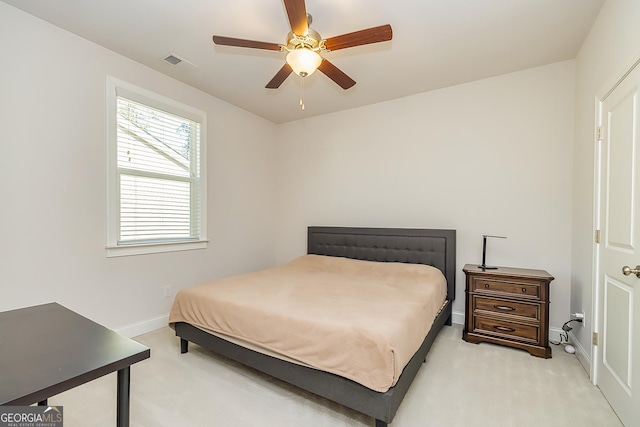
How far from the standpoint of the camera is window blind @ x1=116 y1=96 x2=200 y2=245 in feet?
9.58

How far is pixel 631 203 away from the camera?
5.58 ft

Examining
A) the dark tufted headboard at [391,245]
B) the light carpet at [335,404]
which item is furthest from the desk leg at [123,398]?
the dark tufted headboard at [391,245]

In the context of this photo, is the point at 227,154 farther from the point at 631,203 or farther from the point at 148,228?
the point at 631,203

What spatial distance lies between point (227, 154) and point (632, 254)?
395cm

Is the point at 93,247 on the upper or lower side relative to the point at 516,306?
upper

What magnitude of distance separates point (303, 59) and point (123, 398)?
202cm

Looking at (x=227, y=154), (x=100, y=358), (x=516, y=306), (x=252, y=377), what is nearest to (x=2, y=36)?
(x=227, y=154)

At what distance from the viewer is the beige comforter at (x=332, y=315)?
1597 millimetres

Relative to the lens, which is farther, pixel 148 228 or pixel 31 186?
pixel 148 228

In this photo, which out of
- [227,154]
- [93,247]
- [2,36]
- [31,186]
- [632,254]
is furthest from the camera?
[227,154]

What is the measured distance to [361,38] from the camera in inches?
75.3

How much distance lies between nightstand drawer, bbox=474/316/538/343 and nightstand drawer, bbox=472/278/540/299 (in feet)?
0.89

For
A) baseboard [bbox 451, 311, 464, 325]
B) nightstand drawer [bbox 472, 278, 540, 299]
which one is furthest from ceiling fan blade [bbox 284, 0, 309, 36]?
baseboard [bbox 451, 311, 464, 325]

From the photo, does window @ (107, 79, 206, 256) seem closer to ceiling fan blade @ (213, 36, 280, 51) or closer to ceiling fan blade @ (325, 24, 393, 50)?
ceiling fan blade @ (213, 36, 280, 51)
